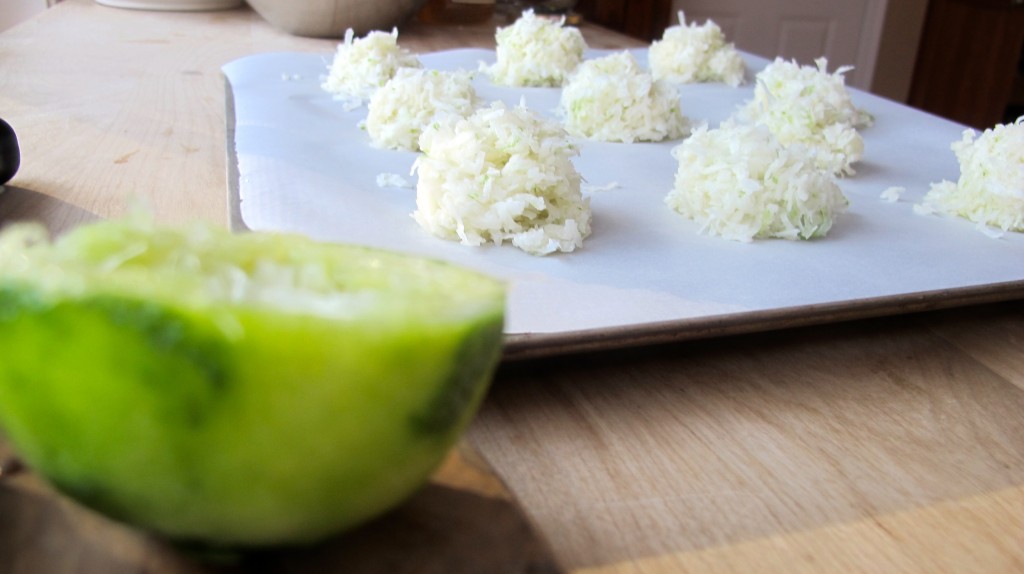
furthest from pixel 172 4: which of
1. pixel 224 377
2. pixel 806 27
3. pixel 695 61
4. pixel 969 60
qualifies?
pixel 969 60

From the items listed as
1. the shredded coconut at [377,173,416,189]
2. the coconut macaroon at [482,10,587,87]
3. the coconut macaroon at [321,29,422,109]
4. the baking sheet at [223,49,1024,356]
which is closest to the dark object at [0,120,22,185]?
the baking sheet at [223,49,1024,356]

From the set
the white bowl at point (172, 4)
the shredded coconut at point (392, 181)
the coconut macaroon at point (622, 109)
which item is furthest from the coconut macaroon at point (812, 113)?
the white bowl at point (172, 4)

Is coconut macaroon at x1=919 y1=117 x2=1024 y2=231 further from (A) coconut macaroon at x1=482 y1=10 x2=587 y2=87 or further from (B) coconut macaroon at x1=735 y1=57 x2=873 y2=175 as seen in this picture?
(A) coconut macaroon at x1=482 y1=10 x2=587 y2=87

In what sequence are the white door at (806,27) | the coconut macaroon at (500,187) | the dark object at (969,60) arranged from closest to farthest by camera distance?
the coconut macaroon at (500,187)
the dark object at (969,60)
the white door at (806,27)

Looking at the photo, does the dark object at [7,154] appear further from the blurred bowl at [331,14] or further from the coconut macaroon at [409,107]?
the blurred bowl at [331,14]

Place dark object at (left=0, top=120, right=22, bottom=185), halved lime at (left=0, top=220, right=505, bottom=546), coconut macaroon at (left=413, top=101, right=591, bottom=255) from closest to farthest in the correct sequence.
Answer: halved lime at (left=0, top=220, right=505, bottom=546) → coconut macaroon at (left=413, top=101, right=591, bottom=255) → dark object at (left=0, top=120, right=22, bottom=185)

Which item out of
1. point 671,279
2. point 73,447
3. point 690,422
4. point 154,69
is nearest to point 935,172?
point 671,279
